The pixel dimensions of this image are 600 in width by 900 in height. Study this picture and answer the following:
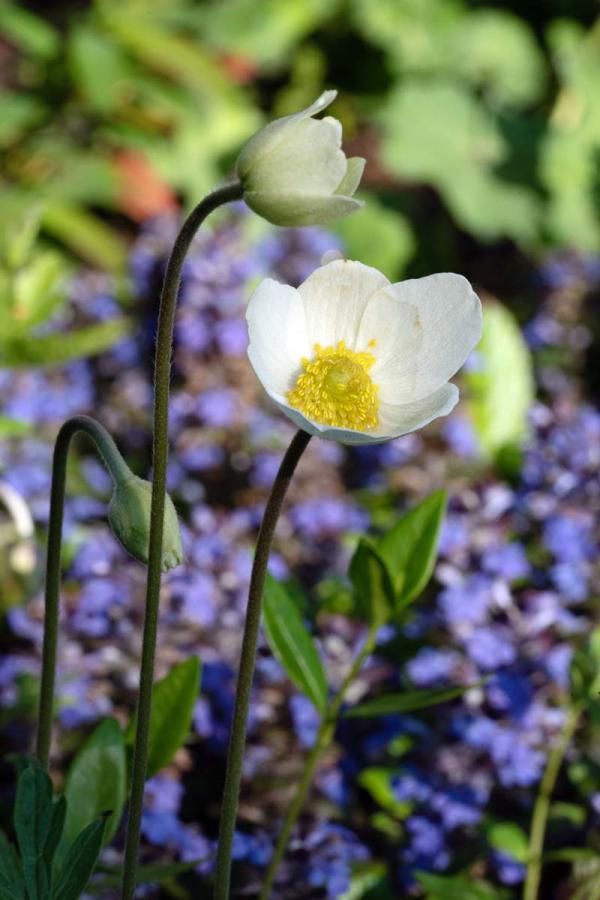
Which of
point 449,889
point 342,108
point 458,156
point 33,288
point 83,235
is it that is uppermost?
point 342,108

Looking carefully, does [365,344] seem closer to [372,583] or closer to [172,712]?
[372,583]

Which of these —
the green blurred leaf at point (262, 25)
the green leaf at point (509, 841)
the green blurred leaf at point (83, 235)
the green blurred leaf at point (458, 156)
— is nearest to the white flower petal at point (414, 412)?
the green leaf at point (509, 841)

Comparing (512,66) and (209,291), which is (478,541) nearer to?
(209,291)

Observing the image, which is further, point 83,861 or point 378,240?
point 378,240

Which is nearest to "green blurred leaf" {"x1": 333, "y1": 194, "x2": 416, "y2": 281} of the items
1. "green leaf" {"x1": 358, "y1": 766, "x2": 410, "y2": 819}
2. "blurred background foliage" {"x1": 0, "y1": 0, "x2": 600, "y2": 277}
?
"blurred background foliage" {"x1": 0, "y1": 0, "x2": 600, "y2": 277}

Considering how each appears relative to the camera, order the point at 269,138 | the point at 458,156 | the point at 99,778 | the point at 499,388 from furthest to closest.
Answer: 1. the point at 458,156
2. the point at 499,388
3. the point at 99,778
4. the point at 269,138

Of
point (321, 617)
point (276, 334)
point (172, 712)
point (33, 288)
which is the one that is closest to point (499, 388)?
point (321, 617)

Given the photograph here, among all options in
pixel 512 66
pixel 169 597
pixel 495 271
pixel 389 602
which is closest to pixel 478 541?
pixel 169 597

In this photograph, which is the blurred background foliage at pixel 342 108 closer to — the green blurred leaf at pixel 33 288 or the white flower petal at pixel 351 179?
the green blurred leaf at pixel 33 288
